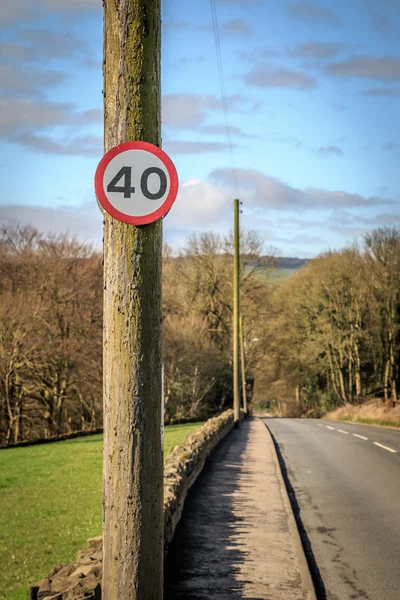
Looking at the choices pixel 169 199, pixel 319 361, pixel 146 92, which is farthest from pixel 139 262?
pixel 319 361

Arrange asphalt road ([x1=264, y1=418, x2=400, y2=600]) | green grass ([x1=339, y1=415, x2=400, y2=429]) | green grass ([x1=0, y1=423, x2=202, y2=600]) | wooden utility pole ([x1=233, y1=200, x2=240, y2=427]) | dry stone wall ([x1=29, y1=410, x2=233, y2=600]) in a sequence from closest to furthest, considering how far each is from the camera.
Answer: dry stone wall ([x1=29, y1=410, x2=233, y2=600]), asphalt road ([x1=264, y1=418, x2=400, y2=600]), green grass ([x1=0, y1=423, x2=202, y2=600]), wooden utility pole ([x1=233, y1=200, x2=240, y2=427]), green grass ([x1=339, y1=415, x2=400, y2=429])

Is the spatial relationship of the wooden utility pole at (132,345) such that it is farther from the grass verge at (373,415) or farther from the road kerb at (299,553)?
the grass verge at (373,415)

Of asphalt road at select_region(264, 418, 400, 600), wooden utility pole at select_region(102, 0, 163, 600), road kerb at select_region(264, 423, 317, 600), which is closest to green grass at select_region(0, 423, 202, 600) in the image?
road kerb at select_region(264, 423, 317, 600)

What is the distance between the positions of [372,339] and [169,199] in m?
47.5

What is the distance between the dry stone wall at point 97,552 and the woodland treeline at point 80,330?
844 inches

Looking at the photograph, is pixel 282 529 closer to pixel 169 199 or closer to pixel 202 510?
pixel 202 510

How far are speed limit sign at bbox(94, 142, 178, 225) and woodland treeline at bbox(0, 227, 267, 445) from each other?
3144cm

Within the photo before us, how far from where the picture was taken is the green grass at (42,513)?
8.65 metres

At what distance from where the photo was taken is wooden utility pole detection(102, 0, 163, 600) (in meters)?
3.89

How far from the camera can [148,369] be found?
3.97m

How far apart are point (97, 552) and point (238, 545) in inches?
106

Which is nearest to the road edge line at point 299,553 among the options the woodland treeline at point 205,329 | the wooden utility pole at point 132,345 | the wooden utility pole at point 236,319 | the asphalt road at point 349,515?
the asphalt road at point 349,515

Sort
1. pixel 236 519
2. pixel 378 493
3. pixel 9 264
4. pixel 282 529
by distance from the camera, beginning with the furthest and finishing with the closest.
Answer: 1. pixel 9 264
2. pixel 378 493
3. pixel 236 519
4. pixel 282 529

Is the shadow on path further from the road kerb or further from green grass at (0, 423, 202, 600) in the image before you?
green grass at (0, 423, 202, 600)
